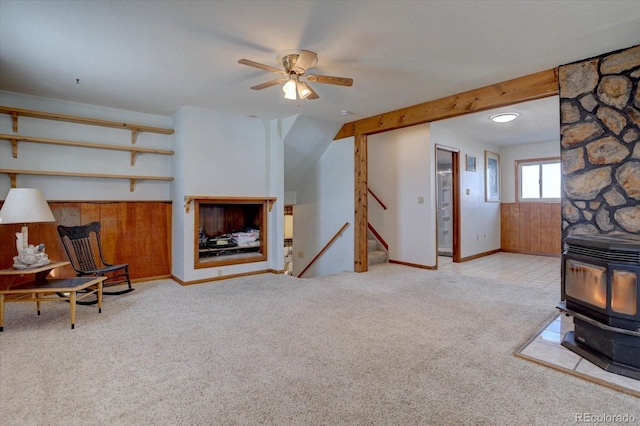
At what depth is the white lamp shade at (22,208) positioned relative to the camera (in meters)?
3.13

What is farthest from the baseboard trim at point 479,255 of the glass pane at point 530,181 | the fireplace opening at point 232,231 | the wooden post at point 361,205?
the fireplace opening at point 232,231

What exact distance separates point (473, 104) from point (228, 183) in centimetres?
339

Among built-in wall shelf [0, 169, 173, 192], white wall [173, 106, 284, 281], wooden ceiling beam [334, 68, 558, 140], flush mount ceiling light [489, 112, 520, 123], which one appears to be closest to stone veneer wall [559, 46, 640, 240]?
wooden ceiling beam [334, 68, 558, 140]

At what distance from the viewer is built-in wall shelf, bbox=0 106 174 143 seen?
3762 mm

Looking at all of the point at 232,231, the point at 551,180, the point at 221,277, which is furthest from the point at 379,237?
the point at 551,180

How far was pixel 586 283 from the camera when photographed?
2.33m

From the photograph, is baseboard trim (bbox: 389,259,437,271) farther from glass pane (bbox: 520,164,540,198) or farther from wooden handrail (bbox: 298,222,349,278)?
glass pane (bbox: 520,164,540,198)

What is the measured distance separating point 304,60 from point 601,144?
8.90ft

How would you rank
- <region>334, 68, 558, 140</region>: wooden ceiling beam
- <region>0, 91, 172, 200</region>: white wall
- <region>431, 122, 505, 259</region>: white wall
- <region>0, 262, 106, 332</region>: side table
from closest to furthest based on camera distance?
1. <region>0, 262, 106, 332</region>: side table
2. <region>334, 68, 558, 140</region>: wooden ceiling beam
3. <region>0, 91, 172, 200</region>: white wall
4. <region>431, 122, 505, 259</region>: white wall

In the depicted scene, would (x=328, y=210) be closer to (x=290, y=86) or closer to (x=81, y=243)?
(x=290, y=86)

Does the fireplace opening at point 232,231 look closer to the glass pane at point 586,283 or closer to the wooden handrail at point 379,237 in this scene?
the wooden handrail at point 379,237

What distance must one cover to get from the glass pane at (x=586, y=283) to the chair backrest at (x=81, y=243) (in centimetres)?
484

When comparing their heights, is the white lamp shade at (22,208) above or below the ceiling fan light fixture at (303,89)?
below

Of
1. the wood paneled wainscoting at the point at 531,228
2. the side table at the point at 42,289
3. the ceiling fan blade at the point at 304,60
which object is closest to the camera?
the ceiling fan blade at the point at 304,60
